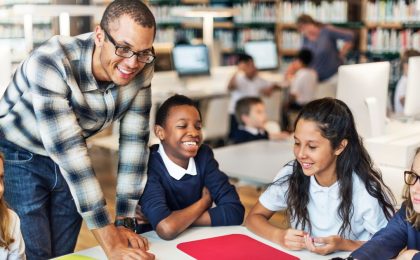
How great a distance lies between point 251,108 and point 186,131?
2.36m

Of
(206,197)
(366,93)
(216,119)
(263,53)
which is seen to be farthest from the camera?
(263,53)

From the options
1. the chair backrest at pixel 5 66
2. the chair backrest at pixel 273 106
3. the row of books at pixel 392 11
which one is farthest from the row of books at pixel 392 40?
the chair backrest at pixel 5 66

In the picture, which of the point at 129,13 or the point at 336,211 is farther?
the point at 336,211

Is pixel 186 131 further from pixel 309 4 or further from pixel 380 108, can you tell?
pixel 309 4

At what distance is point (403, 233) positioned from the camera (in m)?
1.78

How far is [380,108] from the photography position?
331 centimetres

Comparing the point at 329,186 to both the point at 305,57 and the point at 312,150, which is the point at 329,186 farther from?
the point at 305,57

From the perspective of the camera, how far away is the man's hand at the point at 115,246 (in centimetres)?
169

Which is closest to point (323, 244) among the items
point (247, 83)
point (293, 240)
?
point (293, 240)

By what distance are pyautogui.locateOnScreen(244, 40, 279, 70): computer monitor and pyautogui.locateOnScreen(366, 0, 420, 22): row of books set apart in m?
1.20

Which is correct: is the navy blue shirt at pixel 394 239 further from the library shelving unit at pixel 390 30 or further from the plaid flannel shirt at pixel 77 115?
the library shelving unit at pixel 390 30

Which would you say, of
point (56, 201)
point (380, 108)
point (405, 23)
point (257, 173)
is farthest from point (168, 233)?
point (405, 23)

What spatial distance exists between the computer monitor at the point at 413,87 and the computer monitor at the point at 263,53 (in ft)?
12.1

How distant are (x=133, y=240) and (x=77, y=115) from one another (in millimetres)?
416
